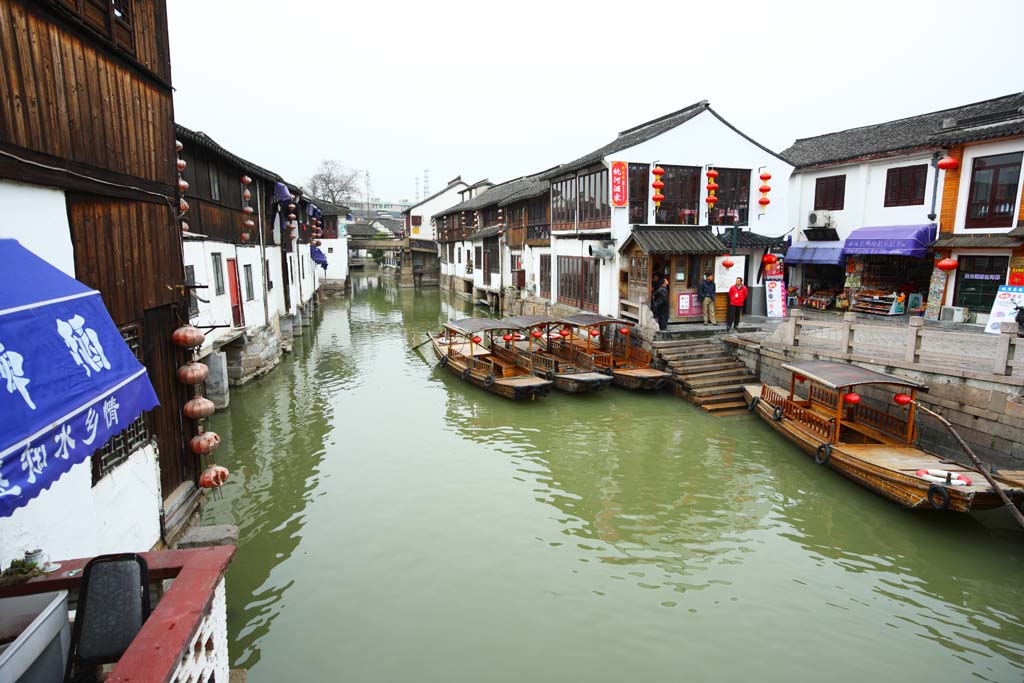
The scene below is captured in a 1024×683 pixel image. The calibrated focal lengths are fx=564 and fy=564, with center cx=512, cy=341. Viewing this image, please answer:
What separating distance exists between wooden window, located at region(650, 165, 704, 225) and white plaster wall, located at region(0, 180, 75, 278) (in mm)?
17663

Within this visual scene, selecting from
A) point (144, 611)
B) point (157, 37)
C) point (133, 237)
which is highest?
point (157, 37)

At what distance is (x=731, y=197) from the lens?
20.8 meters

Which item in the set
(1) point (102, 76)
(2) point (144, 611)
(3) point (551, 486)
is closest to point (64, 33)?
(1) point (102, 76)

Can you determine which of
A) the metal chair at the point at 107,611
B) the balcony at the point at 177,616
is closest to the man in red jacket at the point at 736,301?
the balcony at the point at 177,616

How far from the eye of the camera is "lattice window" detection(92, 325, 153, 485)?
5.82 m

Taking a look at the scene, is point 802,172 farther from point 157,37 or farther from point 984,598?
point 157,37

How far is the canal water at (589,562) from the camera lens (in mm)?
6848

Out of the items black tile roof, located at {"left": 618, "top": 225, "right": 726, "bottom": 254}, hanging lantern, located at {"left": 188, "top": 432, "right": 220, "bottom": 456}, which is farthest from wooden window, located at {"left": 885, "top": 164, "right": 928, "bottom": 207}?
hanging lantern, located at {"left": 188, "top": 432, "right": 220, "bottom": 456}

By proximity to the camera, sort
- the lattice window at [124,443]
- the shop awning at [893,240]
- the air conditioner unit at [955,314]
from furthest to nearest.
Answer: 1. the shop awning at [893,240]
2. the air conditioner unit at [955,314]
3. the lattice window at [124,443]

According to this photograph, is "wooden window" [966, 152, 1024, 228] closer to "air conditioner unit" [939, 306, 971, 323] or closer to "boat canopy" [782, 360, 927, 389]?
"air conditioner unit" [939, 306, 971, 323]

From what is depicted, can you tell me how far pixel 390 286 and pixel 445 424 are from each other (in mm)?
44225

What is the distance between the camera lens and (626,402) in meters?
16.9

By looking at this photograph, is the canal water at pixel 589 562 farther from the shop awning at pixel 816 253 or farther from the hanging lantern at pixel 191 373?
the shop awning at pixel 816 253

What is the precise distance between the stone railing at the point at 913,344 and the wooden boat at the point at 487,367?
7.31m
